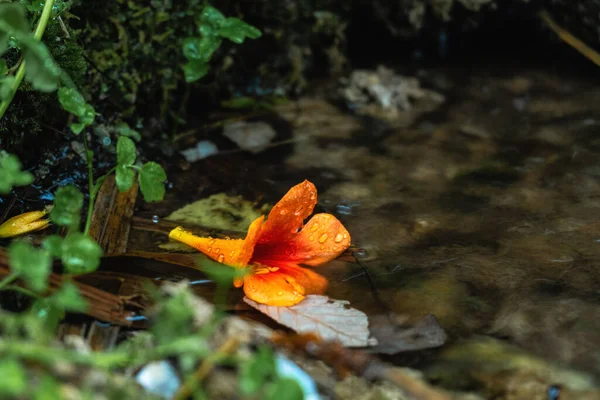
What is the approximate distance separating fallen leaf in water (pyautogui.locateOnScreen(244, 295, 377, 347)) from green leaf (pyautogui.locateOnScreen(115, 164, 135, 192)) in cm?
51

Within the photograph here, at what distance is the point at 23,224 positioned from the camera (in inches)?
86.6

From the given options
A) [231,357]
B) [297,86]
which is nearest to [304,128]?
[297,86]

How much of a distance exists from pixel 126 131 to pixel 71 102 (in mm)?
782

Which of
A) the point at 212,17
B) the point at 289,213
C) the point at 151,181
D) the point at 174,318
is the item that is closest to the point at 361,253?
the point at 289,213

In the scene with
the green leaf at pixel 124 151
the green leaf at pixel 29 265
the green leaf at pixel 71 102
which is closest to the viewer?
the green leaf at pixel 29 265

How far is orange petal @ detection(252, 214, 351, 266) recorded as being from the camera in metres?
2.16

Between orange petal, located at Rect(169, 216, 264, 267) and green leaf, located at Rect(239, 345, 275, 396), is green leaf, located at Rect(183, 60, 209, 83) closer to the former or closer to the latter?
orange petal, located at Rect(169, 216, 264, 267)

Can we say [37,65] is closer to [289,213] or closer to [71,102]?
[71,102]

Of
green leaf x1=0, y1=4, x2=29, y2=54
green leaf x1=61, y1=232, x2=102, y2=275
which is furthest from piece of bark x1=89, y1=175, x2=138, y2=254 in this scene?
green leaf x1=0, y1=4, x2=29, y2=54

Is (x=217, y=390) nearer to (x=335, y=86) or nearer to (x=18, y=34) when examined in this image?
(x=18, y=34)

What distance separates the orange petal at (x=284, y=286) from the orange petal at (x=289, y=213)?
0.12 m

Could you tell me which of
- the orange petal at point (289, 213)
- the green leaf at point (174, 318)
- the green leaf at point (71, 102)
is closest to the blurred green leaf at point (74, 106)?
the green leaf at point (71, 102)

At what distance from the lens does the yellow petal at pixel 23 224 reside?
2166 millimetres

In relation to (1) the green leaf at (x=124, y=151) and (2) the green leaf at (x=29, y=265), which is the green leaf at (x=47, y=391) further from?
(1) the green leaf at (x=124, y=151)
